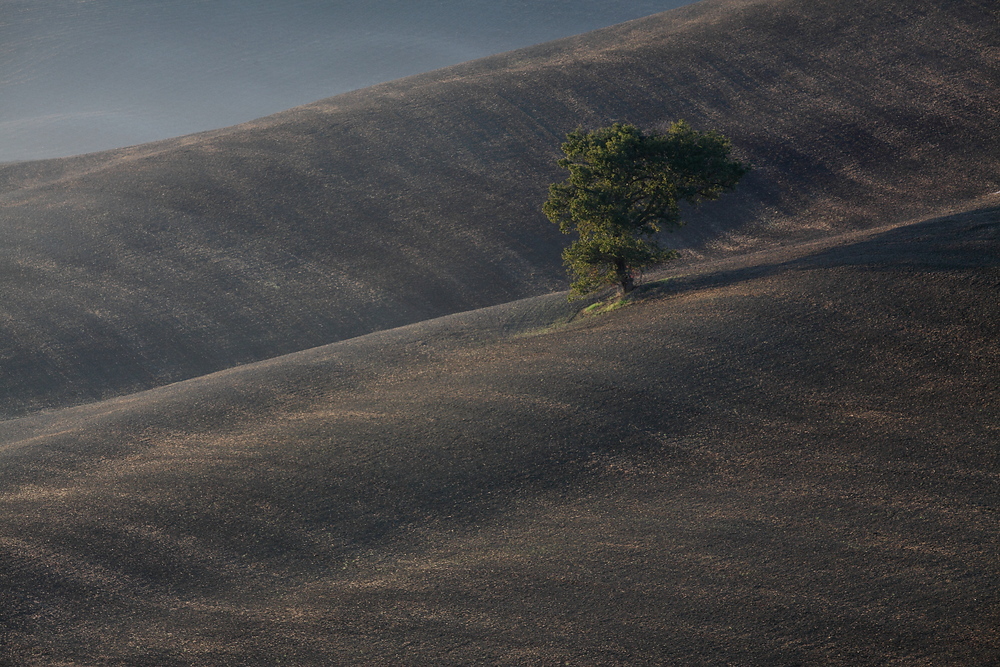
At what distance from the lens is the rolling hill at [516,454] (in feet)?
35.9

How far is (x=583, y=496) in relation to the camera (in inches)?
536

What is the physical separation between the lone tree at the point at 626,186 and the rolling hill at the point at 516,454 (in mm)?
1299

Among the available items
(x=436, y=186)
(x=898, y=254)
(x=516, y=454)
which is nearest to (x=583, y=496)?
(x=516, y=454)

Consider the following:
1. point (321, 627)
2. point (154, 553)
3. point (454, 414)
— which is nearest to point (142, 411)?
point (154, 553)

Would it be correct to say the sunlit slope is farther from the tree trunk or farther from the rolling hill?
the tree trunk

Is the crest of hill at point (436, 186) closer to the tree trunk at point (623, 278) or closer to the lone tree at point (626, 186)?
the tree trunk at point (623, 278)

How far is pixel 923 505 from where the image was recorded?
12.0 metres

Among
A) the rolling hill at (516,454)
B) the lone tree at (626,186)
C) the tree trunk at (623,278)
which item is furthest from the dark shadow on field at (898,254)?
the lone tree at (626,186)

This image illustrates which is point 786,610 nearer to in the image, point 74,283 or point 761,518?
point 761,518

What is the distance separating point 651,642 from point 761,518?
3.18 meters

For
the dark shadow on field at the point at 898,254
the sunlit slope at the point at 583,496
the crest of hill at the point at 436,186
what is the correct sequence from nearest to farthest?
1. the sunlit slope at the point at 583,496
2. the dark shadow on field at the point at 898,254
3. the crest of hill at the point at 436,186

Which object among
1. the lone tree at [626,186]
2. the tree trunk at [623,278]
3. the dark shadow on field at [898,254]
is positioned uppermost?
the lone tree at [626,186]

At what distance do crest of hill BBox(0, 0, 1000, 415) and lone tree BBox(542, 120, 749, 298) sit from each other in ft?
31.7

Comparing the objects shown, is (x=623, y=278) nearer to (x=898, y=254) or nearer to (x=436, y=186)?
(x=898, y=254)
